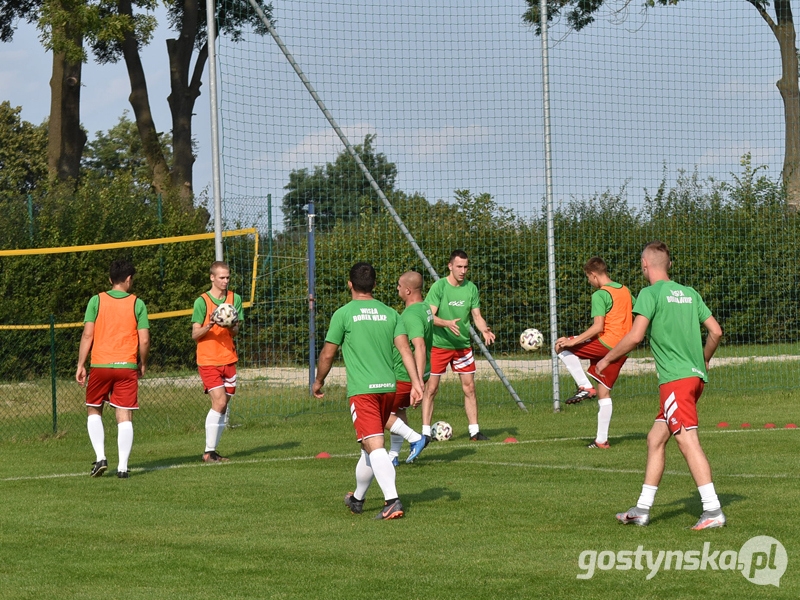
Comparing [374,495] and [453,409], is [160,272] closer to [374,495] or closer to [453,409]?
[453,409]

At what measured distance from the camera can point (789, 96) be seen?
18.0 meters

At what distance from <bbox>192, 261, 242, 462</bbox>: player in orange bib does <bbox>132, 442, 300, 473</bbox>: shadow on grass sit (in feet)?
1.01

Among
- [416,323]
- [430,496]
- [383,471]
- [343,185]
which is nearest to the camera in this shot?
[383,471]

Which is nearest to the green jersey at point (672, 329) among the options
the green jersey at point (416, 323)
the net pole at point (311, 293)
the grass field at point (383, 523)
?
the grass field at point (383, 523)

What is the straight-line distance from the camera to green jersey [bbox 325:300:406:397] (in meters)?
8.04

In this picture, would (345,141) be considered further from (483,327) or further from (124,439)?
(124,439)

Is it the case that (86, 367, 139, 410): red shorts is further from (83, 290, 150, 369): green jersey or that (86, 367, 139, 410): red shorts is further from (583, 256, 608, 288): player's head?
(583, 256, 608, 288): player's head

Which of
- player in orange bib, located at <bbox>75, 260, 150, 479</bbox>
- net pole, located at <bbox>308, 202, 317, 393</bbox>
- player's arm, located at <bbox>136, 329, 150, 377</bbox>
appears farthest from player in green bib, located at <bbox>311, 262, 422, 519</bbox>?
net pole, located at <bbox>308, 202, 317, 393</bbox>

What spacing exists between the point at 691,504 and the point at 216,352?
18.4 feet

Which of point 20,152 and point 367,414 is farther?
point 20,152

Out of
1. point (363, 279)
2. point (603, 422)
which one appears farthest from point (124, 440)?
point (603, 422)

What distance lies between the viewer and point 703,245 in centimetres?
1808

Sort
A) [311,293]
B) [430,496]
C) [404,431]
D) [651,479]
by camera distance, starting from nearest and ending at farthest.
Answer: [651,479], [430,496], [404,431], [311,293]

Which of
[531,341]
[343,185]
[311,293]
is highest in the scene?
[343,185]
